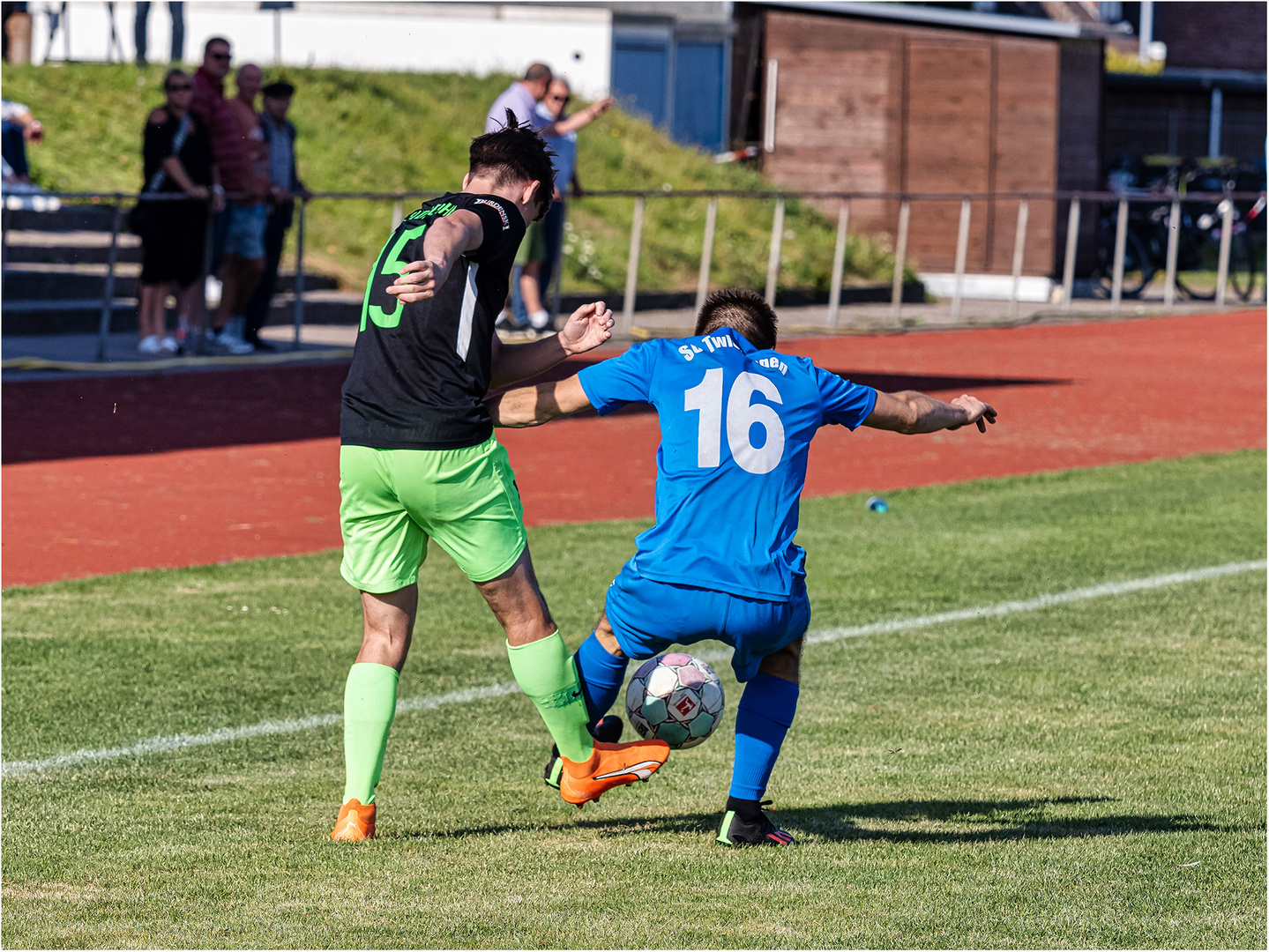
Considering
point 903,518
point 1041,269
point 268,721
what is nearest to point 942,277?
point 1041,269

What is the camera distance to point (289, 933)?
4328 mm

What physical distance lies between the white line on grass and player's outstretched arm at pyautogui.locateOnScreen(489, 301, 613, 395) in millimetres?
2084

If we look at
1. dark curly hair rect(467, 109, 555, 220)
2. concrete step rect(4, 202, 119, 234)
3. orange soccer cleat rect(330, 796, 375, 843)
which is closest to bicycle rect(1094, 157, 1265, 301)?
concrete step rect(4, 202, 119, 234)

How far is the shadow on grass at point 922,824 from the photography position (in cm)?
546

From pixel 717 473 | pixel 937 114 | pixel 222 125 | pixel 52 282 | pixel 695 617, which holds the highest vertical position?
pixel 937 114

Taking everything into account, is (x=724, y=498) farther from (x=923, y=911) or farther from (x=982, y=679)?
(x=982, y=679)

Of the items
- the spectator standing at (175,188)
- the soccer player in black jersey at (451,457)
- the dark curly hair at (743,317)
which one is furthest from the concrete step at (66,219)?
the dark curly hair at (743,317)

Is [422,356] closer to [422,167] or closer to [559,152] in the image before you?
[559,152]

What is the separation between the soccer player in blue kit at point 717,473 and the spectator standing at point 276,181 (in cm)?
1158

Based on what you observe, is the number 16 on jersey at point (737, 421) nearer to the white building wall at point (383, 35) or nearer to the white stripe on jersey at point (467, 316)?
the white stripe on jersey at point (467, 316)

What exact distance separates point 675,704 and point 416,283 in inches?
Answer: 61.7

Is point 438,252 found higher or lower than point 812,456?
higher

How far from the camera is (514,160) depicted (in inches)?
205

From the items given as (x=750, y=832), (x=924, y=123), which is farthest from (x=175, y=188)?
(x=924, y=123)
